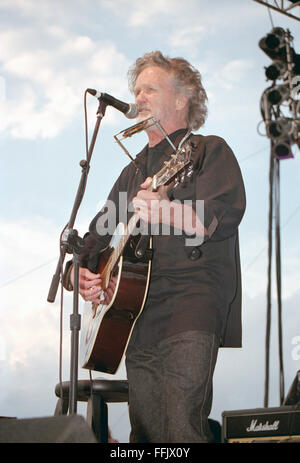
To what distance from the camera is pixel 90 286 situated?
2.45 metres

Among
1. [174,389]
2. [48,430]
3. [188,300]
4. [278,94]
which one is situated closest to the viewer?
[48,430]

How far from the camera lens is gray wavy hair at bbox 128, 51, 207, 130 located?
8.29 ft

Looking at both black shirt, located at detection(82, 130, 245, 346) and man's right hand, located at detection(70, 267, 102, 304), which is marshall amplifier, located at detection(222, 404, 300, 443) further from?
man's right hand, located at detection(70, 267, 102, 304)

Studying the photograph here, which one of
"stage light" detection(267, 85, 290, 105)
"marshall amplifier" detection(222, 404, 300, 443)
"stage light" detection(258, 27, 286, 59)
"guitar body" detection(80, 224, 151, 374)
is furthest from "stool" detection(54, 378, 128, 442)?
"stage light" detection(258, 27, 286, 59)

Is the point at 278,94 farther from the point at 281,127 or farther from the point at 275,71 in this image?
the point at 281,127

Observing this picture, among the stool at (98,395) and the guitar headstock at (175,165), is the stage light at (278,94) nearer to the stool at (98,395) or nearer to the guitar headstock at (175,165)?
the guitar headstock at (175,165)

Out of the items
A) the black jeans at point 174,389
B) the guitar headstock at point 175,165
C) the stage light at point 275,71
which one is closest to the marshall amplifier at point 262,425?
the black jeans at point 174,389

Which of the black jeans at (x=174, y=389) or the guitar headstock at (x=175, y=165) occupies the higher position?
the guitar headstock at (x=175, y=165)

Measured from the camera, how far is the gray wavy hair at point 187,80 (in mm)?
2527

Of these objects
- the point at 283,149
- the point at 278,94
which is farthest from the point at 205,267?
the point at 278,94

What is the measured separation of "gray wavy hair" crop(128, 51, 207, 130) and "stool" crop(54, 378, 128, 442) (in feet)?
3.90

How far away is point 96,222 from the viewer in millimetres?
2652

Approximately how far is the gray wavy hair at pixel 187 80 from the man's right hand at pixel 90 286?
814 millimetres

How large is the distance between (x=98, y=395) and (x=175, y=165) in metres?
0.99
